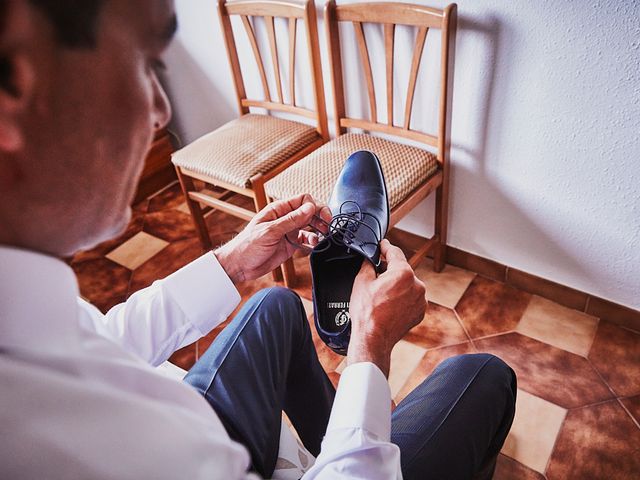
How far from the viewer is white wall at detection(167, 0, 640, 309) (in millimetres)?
1068

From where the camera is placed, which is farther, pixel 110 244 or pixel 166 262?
pixel 110 244

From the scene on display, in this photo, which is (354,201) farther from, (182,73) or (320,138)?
(182,73)

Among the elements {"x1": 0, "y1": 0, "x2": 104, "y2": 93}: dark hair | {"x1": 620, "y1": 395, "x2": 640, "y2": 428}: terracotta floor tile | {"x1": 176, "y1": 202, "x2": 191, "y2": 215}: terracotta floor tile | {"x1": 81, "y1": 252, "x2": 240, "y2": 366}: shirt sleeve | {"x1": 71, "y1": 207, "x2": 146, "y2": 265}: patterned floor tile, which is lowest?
{"x1": 71, "y1": 207, "x2": 146, "y2": 265}: patterned floor tile

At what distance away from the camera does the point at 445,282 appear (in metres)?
1.66

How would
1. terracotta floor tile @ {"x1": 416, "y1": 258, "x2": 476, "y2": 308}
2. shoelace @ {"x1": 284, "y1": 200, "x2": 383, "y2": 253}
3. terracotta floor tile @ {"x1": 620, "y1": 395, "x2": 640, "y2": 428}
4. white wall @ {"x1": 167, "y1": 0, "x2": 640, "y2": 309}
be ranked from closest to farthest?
1. shoelace @ {"x1": 284, "y1": 200, "x2": 383, "y2": 253}
2. white wall @ {"x1": 167, "y1": 0, "x2": 640, "y2": 309}
3. terracotta floor tile @ {"x1": 620, "y1": 395, "x2": 640, "y2": 428}
4. terracotta floor tile @ {"x1": 416, "y1": 258, "x2": 476, "y2": 308}

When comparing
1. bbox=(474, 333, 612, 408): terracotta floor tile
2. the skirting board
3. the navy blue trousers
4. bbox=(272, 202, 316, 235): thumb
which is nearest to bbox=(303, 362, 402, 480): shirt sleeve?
the navy blue trousers

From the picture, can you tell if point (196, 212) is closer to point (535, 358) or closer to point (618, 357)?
point (535, 358)

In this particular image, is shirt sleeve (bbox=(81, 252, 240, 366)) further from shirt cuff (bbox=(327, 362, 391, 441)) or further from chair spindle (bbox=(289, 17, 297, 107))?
chair spindle (bbox=(289, 17, 297, 107))

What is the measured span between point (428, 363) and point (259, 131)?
38.8 inches

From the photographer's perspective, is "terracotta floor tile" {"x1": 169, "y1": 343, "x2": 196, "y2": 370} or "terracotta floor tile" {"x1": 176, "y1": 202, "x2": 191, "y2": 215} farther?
"terracotta floor tile" {"x1": 176, "y1": 202, "x2": 191, "y2": 215}

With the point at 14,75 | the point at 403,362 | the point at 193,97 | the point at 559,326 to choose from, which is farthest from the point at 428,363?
the point at 193,97

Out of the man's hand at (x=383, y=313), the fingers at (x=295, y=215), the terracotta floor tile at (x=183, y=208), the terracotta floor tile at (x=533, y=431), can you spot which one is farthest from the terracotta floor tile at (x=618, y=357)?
the terracotta floor tile at (x=183, y=208)

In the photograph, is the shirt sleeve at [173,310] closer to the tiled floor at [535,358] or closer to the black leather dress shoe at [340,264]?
the black leather dress shoe at [340,264]

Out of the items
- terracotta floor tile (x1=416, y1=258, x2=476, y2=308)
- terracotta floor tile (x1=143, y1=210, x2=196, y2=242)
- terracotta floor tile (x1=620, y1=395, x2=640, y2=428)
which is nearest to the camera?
terracotta floor tile (x1=620, y1=395, x2=640, y2=428)
